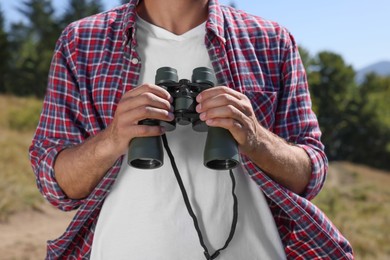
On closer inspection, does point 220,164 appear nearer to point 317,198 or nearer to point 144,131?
point 144,131

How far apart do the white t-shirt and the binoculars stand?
157 millimetres

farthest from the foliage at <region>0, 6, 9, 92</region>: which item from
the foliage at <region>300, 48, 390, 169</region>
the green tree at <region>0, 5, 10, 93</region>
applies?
the foliage at <region>300, 48, 390, 169</region>

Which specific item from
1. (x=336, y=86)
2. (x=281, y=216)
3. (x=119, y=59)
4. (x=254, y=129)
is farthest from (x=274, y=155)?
(x=336, y=86)

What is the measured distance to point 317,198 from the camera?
17.1 m

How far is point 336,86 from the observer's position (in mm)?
55312

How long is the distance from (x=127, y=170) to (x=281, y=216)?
637 millimetres

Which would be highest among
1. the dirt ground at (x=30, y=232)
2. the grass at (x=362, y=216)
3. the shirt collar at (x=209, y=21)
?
the shirt collar at (x=209, y=21)

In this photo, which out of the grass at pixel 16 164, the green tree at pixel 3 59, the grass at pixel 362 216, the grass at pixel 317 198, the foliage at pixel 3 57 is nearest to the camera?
the grass at pixel 16 164

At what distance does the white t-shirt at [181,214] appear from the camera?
194 cm

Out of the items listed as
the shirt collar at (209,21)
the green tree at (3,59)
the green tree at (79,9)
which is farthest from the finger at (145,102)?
the green tree at (79,9)

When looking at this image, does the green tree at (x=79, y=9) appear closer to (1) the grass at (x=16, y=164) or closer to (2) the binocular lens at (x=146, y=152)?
(1) the grass at (x=16, y=164)

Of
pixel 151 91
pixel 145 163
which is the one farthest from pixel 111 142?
pixel 151 91

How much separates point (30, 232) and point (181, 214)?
692cm

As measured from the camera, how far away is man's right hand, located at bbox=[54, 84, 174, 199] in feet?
5.70
